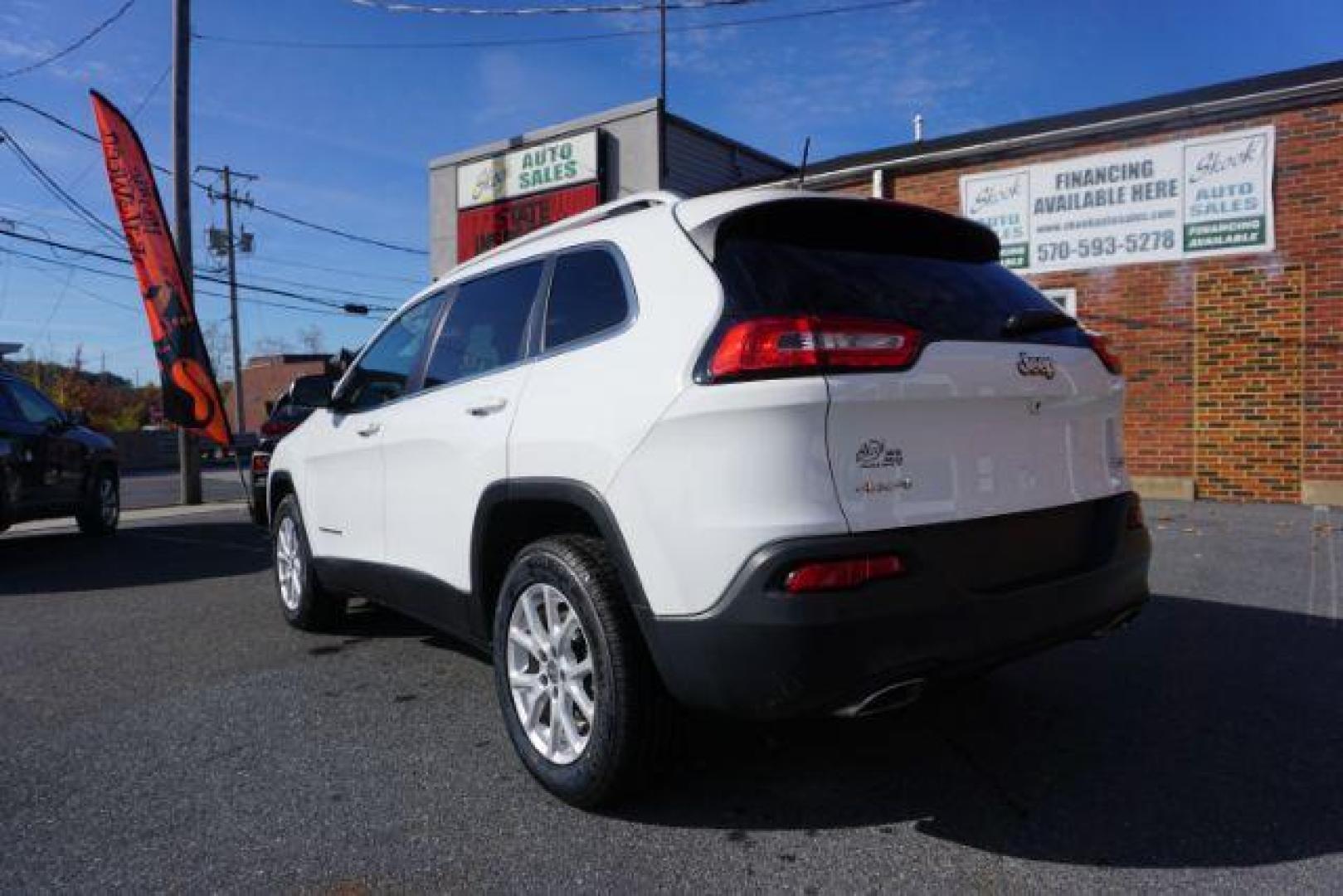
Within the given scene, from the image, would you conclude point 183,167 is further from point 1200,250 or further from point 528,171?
point 1200,250

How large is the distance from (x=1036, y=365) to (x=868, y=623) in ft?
3.39

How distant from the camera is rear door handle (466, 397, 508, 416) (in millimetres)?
3092

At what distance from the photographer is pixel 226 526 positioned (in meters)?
10.6

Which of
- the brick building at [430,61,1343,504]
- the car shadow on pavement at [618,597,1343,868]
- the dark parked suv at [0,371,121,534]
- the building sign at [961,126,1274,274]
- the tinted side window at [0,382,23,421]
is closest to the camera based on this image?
the car shadow on pavement at [618,597,1343,868]

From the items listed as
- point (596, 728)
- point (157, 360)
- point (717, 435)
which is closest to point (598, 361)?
point (717, 435)

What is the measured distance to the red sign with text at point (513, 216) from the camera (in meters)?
16.2

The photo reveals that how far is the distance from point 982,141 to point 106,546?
1062 cm

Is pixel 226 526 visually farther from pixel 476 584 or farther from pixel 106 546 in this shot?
pixel 476 584

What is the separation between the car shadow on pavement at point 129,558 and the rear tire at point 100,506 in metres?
0.13

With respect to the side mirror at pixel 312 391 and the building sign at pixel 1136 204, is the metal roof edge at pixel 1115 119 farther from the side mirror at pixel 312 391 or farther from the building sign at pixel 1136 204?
the side mirror at pixel 312 391

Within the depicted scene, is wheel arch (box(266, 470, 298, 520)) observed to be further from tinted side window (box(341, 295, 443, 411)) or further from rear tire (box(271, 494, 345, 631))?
tinted side window (box(341, 295, 443, 411))

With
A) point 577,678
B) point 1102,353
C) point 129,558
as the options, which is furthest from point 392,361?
point 129,558

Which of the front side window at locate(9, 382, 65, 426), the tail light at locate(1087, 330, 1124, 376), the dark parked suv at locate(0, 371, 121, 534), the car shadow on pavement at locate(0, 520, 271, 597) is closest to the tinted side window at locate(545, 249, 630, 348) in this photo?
the tail light at locate(1087, 330, 1124, 376)

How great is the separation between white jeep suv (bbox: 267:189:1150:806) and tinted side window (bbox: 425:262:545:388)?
0.02m
